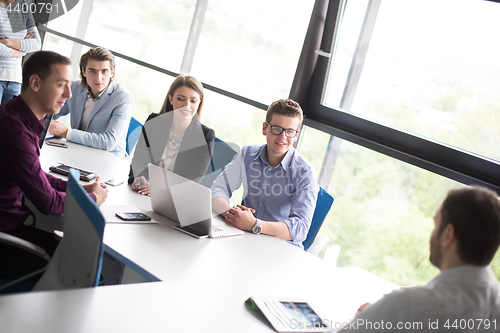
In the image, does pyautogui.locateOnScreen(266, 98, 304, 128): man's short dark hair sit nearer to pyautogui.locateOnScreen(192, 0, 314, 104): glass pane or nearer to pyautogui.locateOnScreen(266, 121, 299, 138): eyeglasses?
pyautogui.locateOnScreen(266, 121, 299, 138): eyeglasses

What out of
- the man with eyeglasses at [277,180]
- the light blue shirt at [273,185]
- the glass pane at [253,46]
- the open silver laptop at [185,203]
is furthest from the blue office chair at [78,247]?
the glass pane at [253,46]

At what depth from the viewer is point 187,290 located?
5.04ft

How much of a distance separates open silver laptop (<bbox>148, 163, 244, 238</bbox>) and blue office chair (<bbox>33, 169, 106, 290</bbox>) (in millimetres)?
621

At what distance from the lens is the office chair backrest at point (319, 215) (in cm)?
260

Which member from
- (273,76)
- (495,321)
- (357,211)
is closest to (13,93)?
(273,76)

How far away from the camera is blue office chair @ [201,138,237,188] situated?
3.28 meters

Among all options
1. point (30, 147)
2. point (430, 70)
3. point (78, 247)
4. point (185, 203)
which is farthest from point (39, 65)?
point (430, 70)

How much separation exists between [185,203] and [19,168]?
0.76 meters

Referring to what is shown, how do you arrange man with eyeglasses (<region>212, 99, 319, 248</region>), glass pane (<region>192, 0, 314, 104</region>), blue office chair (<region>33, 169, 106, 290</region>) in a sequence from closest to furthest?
blue office chair (<region>33, 169, 106, 290</region>), man with eyeglasses (<region>212, 99, 319, 248</region>), glass pane (<region>192, 0, 314, 104</region>)

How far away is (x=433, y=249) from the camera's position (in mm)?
1223

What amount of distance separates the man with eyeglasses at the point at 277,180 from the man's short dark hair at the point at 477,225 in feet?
4.18

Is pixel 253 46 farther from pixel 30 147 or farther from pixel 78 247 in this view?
pixel 78 247

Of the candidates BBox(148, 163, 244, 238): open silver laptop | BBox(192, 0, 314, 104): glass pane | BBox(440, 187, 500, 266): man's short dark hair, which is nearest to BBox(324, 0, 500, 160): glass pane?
BBox(192, 0, 314, 104): glass pane

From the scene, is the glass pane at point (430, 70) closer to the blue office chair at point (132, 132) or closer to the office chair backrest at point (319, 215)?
the office chair backrest at point (319, 215)
